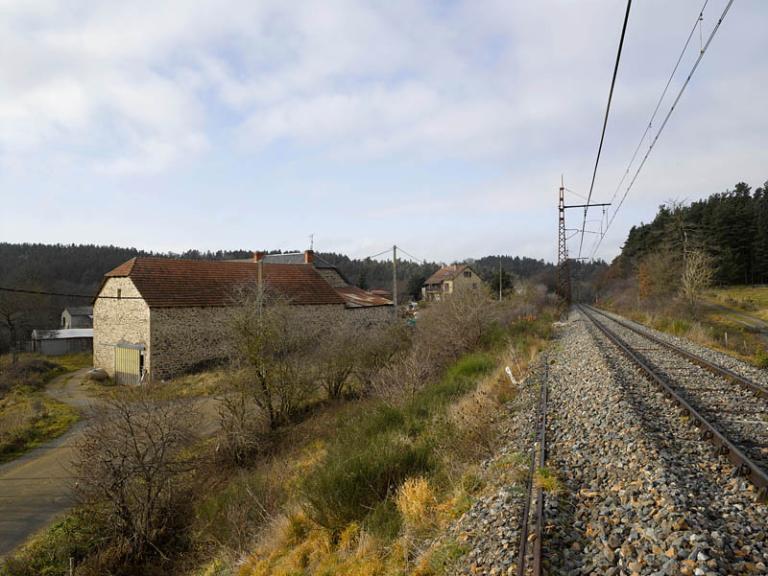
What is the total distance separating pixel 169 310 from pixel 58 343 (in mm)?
27462

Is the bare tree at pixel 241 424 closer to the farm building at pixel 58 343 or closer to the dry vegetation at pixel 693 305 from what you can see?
the dry vegetation at pixel 693 305

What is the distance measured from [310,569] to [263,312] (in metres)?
10.4

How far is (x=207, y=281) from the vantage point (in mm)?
26641

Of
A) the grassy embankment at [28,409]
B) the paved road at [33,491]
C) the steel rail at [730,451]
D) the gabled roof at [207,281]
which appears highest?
the gabled roof at [207,281]

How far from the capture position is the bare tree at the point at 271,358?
14.5 m

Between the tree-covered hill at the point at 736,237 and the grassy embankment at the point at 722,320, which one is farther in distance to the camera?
the tree-covered hill at the point at 736,237

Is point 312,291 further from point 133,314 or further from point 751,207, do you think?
point 751,207

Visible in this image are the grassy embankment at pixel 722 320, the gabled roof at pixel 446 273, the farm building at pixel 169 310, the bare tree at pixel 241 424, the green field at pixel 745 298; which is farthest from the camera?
the gabled roof at pixel 446 273

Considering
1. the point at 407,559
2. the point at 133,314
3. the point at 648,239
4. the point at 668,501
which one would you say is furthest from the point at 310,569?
the point at 648,239

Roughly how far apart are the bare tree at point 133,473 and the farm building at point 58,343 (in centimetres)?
3913

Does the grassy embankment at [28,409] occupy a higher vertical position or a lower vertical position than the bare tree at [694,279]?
lower

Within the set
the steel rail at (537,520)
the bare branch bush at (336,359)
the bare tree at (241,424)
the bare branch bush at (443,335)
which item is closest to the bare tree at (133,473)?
the bare tree at (241,424)

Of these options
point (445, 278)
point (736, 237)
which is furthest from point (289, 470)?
point (736, 237)

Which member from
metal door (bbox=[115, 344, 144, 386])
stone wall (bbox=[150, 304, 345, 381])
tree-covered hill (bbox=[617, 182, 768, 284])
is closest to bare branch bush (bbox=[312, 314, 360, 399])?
stone wall (bbox=[150, 304, 345, 381])
